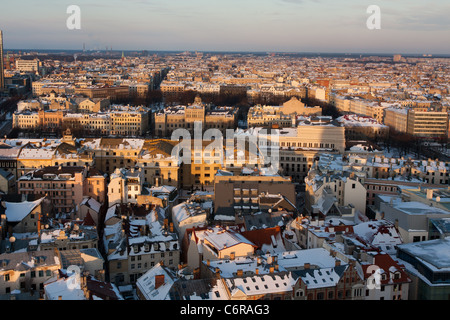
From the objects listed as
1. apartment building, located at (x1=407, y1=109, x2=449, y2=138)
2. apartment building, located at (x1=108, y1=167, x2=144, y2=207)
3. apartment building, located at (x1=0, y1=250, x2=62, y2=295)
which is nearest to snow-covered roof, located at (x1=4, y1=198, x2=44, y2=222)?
apartment building, located at (x1=108, y1=167, x2=144, y2=207)

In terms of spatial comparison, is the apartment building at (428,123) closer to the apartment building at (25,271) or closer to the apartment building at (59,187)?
the apartment building at (59,187)

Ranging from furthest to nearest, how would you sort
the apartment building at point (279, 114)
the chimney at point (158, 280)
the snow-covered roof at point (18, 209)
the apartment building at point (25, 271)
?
the apartment building at point (279, 114), the snow-covered roof at point (18, 209), the apartment building at point (25, 271), the chimney at point (158, 280)

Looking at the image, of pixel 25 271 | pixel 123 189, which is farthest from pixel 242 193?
pixel 25 271

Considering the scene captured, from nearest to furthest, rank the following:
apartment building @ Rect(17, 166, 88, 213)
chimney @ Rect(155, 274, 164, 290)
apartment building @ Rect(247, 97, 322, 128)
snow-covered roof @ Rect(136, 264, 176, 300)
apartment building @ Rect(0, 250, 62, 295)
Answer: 1. snow-covered roof @ Rect(136, 264, 176, 300)
2. chimney @ Rect(155, 274, 164, 290)
3. apartment building @ Rect(0, 250, 62, 295)
4. apartment building @ Rect(17, 166, 88, 213)
5. apartment building @ Rect(247, 97, 322, 128)

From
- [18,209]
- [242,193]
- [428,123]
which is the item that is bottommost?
[18,209]

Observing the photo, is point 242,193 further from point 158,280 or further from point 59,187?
point 158,280

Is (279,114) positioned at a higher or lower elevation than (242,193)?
higher

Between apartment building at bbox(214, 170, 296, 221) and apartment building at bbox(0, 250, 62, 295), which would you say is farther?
apartment building at bbox(214, 170, 296, 221)

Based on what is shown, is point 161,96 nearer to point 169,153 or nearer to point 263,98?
point 263,98

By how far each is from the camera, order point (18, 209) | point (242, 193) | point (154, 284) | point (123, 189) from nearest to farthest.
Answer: point (154, 284)
point (18, 209)
point (242, 193)
point (123, 189)

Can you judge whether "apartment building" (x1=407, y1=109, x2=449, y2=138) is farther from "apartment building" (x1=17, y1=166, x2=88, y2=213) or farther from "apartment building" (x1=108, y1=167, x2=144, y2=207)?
"apartment building" (x1=17, y1=166, x2=88, y2=213)

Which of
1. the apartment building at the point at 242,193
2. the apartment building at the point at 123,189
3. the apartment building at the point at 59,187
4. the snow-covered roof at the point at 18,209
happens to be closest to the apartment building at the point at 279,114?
the apartment building at the point at 242,193
